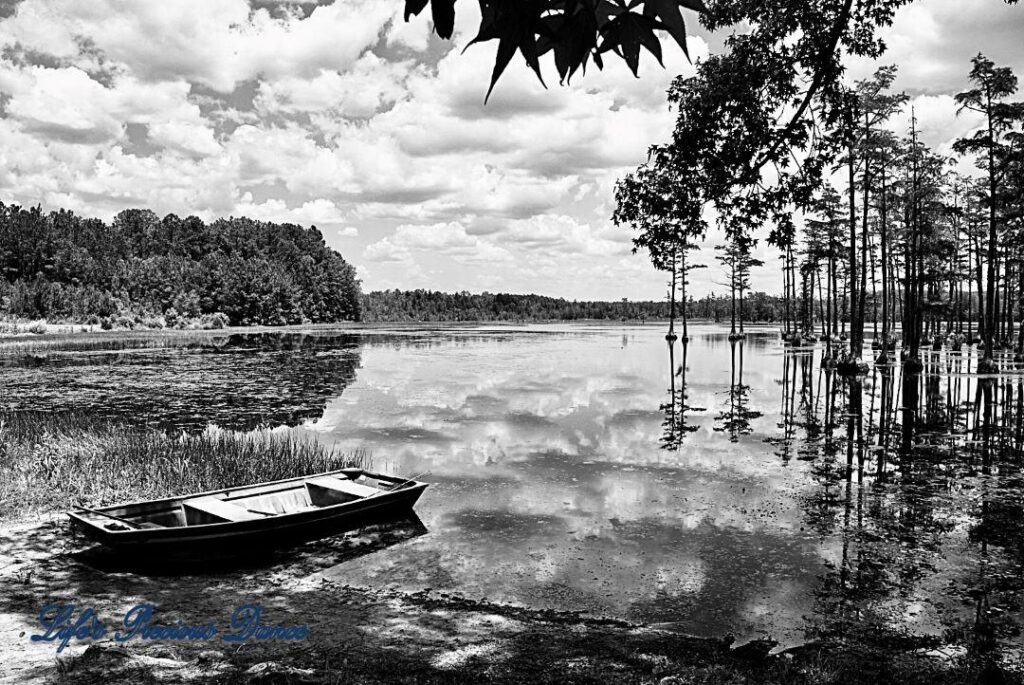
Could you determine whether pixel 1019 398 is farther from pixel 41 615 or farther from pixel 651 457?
pixel 41 615

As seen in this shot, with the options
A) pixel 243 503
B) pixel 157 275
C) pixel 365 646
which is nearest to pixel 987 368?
pixel 243 503

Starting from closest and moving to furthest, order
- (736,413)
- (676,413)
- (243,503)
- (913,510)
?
(243,503)
(913,510)
(736,413)
(676,413)

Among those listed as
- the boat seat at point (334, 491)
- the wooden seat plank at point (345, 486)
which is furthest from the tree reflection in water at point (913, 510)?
the boat seat at point (334, 491)

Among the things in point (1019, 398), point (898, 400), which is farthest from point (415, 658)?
point (1019, 398)

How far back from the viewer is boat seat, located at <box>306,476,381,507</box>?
11.6 metres

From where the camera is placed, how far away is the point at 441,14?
185 cm

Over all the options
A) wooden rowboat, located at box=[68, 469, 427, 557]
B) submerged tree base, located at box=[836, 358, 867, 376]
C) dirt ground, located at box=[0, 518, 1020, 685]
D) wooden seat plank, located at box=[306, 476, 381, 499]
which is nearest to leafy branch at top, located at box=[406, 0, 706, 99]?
dirt ground, located at box=[0, 518, 1020, 685]

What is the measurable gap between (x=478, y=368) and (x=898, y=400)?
22.8m

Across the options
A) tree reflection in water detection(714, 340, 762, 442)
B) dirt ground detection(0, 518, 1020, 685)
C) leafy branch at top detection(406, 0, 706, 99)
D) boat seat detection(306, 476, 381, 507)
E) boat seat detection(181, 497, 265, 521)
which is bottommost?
tree reflection in water detection(714, 340, 762, 442)

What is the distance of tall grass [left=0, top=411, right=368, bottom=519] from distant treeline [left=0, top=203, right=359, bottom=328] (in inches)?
3248

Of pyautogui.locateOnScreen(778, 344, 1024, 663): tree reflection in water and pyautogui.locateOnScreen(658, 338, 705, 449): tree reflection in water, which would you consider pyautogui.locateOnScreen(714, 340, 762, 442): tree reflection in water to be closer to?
pyautogui.locateOnScreen(658, 338, 705, 449): tree reflection in water

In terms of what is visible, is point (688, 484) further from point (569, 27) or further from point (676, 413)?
point (569, 27)

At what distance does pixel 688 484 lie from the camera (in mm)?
14359

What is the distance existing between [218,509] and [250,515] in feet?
1.85
